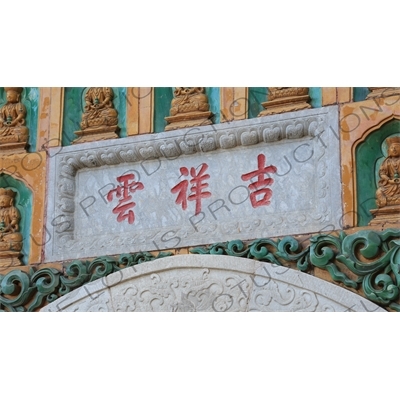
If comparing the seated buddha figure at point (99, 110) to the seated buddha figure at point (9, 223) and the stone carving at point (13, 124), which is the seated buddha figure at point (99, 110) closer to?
the stone carving at point (13, 124)

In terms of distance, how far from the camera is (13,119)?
5.86m

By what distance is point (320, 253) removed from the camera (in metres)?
5.04

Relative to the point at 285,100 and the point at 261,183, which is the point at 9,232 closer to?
the point at 261,183

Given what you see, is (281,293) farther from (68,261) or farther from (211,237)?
(68,261)

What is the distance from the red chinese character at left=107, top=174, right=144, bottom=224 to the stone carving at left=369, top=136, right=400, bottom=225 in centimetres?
114

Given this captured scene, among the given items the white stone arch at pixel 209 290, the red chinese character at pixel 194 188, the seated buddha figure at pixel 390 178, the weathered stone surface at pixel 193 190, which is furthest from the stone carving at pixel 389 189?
the red chinese character at pixel 194 188

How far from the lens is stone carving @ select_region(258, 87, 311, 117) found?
5.31m

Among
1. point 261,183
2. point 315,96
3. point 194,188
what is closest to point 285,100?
point 315,96

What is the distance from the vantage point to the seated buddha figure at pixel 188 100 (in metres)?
5.50

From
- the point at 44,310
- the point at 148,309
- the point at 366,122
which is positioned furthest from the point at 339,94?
the point at 44,310

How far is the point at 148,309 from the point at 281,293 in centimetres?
62

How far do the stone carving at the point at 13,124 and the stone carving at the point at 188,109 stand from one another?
29.9 inches

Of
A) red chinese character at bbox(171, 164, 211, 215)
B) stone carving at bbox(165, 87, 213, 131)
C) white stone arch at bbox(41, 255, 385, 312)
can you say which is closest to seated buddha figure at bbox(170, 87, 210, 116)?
stone carving at bbox(165, 87, 213, 131)

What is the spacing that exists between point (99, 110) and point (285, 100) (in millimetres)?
938
